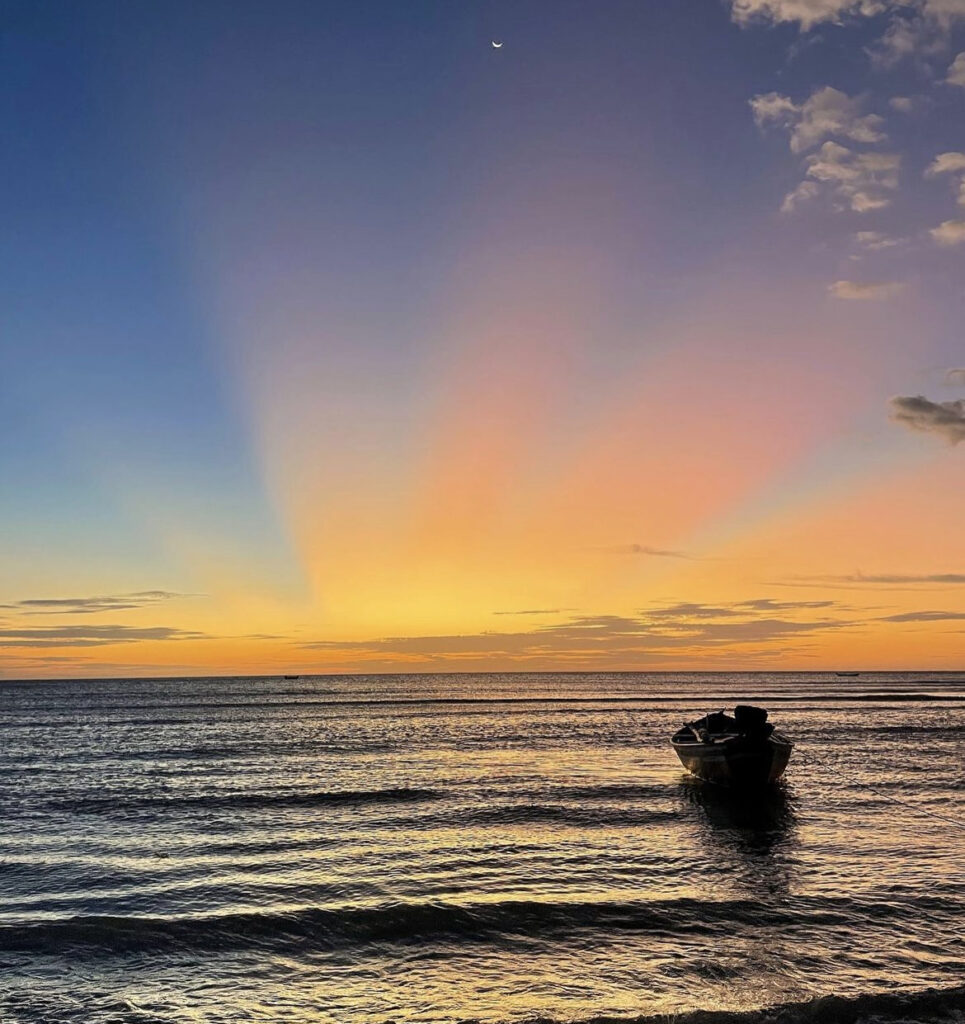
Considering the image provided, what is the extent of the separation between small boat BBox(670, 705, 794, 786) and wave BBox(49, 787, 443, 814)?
37.9 feet

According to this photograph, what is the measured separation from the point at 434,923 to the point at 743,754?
67.4ft

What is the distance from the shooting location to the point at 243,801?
31.9 m

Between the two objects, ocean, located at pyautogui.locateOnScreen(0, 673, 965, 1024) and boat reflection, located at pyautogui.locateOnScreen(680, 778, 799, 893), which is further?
boat reflection, located at pyautogui.locateOnScreen(680, 778, 799, 893)

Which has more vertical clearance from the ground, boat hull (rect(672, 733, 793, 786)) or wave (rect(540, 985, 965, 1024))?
wave (rect(540, 985, 965, 1024))

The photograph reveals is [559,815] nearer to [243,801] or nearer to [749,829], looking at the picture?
[749,829]

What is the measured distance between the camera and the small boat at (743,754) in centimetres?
3269

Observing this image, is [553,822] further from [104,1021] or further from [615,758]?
[615,758]

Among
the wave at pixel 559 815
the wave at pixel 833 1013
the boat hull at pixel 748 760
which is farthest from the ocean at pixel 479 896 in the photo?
the boat hull at pixel 748 760

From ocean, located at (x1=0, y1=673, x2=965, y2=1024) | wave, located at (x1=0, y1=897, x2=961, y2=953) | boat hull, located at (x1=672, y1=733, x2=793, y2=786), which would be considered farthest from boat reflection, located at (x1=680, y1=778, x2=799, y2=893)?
wave, located at (x1=0, y1=897, x2=961, y2=953)

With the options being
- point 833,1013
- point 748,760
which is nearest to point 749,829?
point 748,760

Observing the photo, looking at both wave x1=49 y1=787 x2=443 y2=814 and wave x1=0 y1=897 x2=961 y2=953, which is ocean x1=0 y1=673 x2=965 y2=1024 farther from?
wave x1=49 y1=787 x2=443 y2=814

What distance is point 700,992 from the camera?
40.2ft

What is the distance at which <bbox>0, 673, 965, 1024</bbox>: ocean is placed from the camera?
12.4 m

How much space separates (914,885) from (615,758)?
29135 mm
